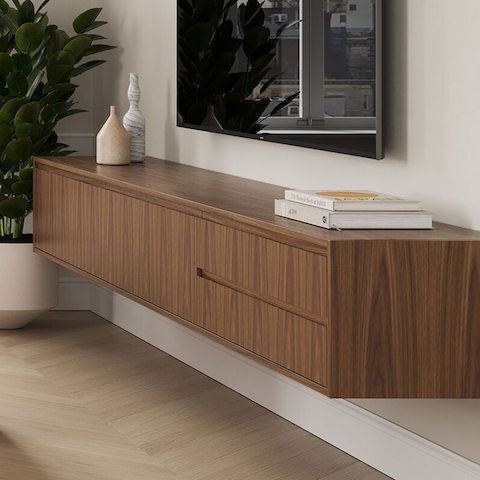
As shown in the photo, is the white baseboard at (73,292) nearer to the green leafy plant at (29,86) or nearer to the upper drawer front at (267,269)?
the green leafy plant at (29,86)

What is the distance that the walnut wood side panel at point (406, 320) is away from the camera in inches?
87.2

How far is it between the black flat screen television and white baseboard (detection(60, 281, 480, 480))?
798mm

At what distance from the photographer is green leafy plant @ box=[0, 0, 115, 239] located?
384cm

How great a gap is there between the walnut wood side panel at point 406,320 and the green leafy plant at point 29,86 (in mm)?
2003

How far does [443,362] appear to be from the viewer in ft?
7.39

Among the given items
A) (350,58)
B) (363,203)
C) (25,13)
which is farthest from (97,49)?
(363,203)

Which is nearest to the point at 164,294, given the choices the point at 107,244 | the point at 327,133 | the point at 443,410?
the point at 107,244

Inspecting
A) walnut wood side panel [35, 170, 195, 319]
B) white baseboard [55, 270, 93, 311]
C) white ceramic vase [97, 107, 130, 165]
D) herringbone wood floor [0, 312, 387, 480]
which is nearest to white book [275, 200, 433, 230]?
walnut wood side panel [35, 170, 195, 319]

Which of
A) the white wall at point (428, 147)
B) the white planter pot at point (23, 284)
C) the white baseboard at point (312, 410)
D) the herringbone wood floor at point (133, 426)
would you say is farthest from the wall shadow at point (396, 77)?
the white planter pot at point (23, 284)

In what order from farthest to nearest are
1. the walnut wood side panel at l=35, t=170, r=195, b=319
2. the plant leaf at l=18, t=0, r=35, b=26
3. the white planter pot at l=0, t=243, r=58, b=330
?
the white planter pot at l=0, t=243, r=58, b=330 < the plant leaf at l=18, t=0, r=35, b=26 < the walnut wood side panel at l=35, t=170, r=195, b=319

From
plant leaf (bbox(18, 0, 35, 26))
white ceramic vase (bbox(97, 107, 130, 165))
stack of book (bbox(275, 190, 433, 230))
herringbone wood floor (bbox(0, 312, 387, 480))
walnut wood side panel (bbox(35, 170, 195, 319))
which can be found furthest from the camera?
plant leaf (bbox(18, 0, 35, 26))

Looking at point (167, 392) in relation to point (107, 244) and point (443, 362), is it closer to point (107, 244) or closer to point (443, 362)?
point (107, 244)

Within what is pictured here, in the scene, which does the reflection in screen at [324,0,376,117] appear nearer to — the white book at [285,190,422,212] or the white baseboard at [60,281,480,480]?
the white book at [285,190,422,212]

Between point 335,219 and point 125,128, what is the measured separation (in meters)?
1.57
